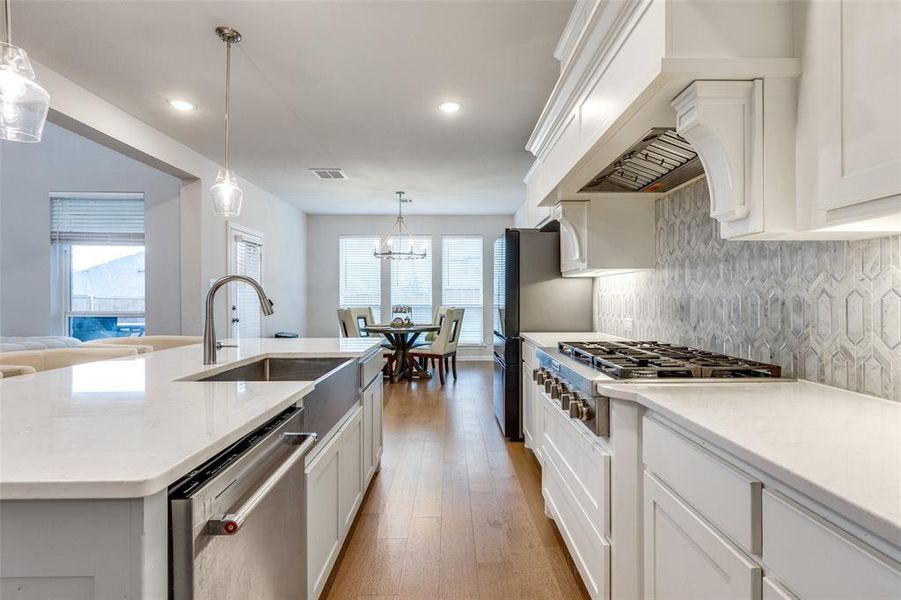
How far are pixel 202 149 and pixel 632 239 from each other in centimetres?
411

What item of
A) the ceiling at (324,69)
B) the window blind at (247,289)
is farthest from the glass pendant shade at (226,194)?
the window blind at (247,289)

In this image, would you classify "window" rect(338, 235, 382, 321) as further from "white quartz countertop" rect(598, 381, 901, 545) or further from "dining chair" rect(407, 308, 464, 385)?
"white quartz countertop" rect(598, 381, 901, 545)

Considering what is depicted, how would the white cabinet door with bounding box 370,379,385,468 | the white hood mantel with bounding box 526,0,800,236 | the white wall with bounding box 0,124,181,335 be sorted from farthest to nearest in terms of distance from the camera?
the white wall with bounding box 0,124,181,335 → the white cabinet door with bounding box 370,379,385,468 → the white hood mantel with bounding box 526,0,800,236

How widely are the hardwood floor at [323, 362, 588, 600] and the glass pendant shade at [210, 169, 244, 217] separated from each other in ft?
6.56

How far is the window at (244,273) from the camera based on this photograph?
5215mm

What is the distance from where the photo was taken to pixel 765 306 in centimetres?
168

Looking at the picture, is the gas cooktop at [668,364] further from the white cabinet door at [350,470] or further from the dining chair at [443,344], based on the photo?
the dining chair at [443,344]

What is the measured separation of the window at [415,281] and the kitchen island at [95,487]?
6.96 meters

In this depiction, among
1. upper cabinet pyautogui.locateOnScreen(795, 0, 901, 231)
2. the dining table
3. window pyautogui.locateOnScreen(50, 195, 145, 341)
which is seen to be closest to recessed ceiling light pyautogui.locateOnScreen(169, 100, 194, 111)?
window pyautogui.locateOnScreen(50, 195, 145, 341)

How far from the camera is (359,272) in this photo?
814cm

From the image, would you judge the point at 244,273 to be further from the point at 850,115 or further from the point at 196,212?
the point at 850,115

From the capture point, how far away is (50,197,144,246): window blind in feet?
16.1

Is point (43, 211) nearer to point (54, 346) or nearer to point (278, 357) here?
point (54, 346)

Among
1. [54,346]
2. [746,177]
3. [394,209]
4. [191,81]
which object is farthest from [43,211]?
[746,177]
